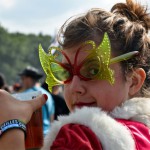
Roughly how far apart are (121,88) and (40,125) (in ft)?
1.34

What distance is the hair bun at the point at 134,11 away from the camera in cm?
246

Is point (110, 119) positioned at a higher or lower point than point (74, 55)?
lower

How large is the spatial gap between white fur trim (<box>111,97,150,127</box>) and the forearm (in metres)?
0.43

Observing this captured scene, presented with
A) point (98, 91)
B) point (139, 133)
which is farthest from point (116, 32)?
point (139, 133)

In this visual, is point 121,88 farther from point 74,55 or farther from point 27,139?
point 27,139

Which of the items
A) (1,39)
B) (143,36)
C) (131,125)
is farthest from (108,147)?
(1,39)

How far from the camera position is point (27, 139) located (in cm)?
203

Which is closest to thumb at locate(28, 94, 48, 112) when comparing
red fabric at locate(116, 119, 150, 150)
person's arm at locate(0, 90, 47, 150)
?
person's arm at locate(0, 90, 47, 150)

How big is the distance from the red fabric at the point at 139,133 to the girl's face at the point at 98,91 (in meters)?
0.14

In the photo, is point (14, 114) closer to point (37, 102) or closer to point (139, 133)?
point (37, 102)

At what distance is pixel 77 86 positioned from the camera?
2154 millimetres

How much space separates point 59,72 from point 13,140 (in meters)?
0.58

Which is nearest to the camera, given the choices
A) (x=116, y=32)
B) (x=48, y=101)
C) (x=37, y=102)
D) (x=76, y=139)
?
(x=76, y=139)

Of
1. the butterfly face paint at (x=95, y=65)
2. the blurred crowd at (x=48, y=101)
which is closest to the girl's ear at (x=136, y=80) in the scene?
the butterfly face paint at (x=95, y=65)
